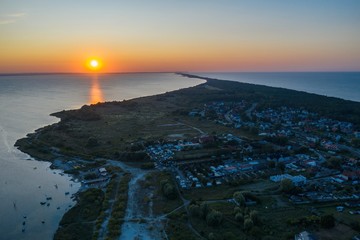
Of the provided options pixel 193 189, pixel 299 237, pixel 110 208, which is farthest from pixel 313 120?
pixel 110 208

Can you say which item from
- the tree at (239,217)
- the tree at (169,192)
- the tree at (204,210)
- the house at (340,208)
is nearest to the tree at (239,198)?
the tree at (239,217)

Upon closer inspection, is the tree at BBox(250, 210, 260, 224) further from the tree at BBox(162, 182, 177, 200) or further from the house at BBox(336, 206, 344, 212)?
the house at BBox(336, 206, 344, 212)

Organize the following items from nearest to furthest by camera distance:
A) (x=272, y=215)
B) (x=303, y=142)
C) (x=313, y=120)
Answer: (x=272, y=215)
(x=303, y=142)
(x=313, y=120)

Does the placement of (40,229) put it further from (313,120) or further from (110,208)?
(313,120)

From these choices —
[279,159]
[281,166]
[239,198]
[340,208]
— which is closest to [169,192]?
[239,198]

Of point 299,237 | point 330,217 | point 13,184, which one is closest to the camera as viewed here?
point 299,237

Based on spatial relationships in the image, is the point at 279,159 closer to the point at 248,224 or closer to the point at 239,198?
the point at 239,198

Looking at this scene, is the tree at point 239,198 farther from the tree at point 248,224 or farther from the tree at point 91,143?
the tree at point 91,143

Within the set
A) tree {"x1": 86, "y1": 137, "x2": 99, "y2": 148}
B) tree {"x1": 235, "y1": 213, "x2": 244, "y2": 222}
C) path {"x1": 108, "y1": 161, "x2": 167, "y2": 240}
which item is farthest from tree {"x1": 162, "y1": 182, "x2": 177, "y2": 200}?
tree {"x1": 86, "y1": 137, "x2": 99, "y2": 148}
